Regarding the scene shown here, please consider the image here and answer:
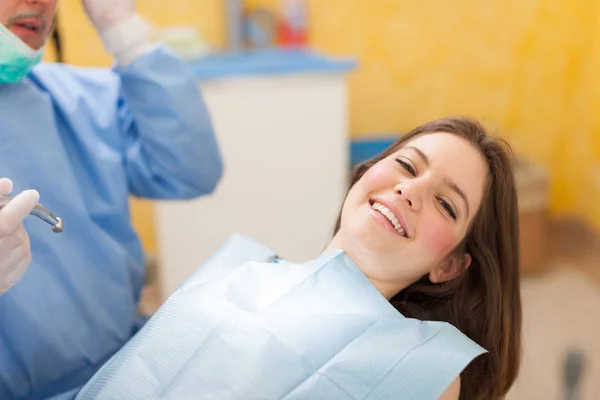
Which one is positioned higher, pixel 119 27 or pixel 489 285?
pixel 119 27

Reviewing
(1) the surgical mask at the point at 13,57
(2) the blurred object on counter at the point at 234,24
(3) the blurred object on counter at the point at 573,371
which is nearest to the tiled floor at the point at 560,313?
(3) the blurred object on counter at the point at 573,371

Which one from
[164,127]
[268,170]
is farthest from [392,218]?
[268,170]

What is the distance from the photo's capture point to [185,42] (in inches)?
79.8

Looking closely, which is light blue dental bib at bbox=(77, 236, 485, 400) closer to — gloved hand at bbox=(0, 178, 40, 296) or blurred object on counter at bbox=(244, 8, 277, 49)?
gloved hand at bbox=(0, 178, 40, 296)

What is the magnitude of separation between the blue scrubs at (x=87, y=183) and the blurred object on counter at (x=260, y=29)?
1.03 meters

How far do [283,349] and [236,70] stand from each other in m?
1.13

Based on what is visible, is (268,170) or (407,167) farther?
(268,170)

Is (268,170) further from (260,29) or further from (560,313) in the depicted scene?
(560,313)

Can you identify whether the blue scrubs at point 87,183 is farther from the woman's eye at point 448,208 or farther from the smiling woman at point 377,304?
the woman's eye at point 448,208

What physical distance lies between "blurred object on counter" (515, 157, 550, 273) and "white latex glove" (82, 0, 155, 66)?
62.1 inches

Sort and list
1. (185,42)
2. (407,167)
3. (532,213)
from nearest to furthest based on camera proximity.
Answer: (407,167)
(185,42)
(532,213)

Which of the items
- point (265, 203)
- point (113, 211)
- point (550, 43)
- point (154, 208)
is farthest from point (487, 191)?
point (550, 43)

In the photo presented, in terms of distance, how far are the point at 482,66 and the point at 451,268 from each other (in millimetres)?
1612

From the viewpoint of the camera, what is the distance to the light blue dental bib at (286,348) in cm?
78
